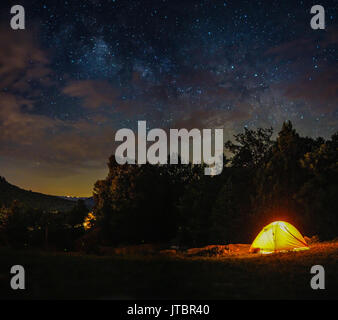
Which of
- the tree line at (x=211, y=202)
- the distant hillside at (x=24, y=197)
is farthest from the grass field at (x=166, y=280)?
the distant hillside at (x=24, y=197)

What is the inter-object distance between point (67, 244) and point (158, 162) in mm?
16508

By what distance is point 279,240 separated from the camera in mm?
16344

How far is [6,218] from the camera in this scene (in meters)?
33.6

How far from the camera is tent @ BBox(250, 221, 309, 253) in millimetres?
16188

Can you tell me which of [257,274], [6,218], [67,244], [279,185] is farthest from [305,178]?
[6,218]

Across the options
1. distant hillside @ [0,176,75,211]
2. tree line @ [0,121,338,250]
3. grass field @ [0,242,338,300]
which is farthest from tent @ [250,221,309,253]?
distant hillside @ [0,176,75,211]

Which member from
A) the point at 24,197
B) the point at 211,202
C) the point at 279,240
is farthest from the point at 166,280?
the point at 24,197

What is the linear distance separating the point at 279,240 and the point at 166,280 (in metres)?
9.80

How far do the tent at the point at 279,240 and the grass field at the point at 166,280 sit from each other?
420 centimetres

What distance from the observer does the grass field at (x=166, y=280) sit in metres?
7.08

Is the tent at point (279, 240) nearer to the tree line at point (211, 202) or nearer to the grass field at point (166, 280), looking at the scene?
the grass field at point (166, 280)

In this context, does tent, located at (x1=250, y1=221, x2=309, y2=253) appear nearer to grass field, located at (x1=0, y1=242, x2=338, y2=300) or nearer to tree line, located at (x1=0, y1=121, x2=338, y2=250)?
grass field, located at (x1=0, y1=242, x2=338, y2=300)

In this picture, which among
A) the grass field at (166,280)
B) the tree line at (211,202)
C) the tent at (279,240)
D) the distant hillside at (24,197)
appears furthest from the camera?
the distant hillside at (24,197)

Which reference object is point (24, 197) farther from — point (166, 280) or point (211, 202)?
point (166, 280)
